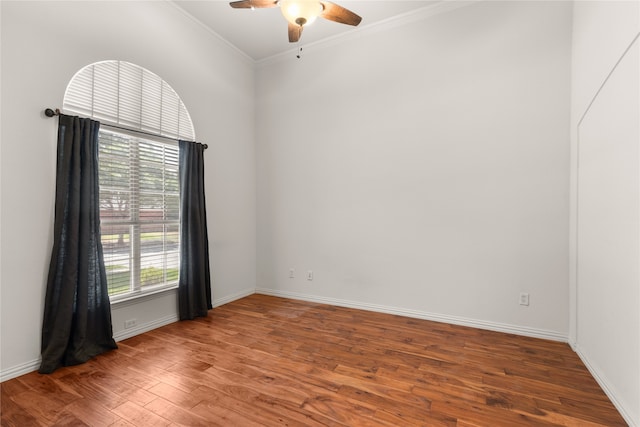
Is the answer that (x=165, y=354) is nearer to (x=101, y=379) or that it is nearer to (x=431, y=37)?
(x=101, y=379)

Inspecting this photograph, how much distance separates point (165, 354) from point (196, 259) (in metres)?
1.16

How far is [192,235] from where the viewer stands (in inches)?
137

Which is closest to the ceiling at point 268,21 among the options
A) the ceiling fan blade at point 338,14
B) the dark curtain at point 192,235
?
the ceiling fan blade at point 338,14

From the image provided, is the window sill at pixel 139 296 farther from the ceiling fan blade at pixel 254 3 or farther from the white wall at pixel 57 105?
the ceiling fan blade at pixel 254 3

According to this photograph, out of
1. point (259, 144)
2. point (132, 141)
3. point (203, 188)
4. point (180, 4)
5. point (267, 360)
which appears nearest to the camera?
point (267, 360)

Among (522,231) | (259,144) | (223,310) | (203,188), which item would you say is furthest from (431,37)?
(223,310)

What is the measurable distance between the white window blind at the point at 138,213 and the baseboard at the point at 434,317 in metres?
1.66

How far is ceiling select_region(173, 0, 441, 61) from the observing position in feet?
11.0

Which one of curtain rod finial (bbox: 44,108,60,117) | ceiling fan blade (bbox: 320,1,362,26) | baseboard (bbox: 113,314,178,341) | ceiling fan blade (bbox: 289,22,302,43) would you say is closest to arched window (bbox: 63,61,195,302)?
curtain rod finial (bbox: 44,108,60,117)

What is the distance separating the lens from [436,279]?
3387 mm

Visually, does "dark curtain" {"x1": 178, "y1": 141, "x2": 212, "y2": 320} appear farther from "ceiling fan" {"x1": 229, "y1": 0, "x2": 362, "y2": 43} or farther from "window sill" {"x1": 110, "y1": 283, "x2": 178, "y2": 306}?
"ceiling fan" {"x1": 229, "y1": 0, "x2": 362, "y2": 43}

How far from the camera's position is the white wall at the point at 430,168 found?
291 cm

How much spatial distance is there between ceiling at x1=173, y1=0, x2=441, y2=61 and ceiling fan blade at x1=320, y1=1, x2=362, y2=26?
1.12 meters

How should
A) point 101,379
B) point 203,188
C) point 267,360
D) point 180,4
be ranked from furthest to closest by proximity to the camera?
point 203,188
point 180,4
point 267,360
point 101,379
